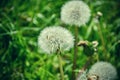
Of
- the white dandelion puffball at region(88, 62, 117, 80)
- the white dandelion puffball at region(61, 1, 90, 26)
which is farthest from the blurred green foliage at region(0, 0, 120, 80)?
the white dandelion puffball at region(88, 62, 117, 80)

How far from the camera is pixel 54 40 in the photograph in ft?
7.60

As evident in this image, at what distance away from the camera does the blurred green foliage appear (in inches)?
116

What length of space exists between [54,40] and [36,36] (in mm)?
1193

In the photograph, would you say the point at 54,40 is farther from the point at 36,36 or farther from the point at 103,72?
the point at 36,36

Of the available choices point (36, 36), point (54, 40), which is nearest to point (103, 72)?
point (54, 40)

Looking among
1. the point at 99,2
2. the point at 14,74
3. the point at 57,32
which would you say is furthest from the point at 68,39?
the point at 99,2

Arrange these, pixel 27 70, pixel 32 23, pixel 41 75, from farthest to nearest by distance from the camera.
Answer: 1. pixel 32 23
2. pixel 27 70
3. pixel 41 75

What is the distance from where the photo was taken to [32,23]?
11.8 feet

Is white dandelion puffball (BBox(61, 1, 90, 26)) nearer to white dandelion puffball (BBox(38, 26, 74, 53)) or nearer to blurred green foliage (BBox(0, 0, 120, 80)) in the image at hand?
blurred green foliage (BBox(0, 0, 120, 80))

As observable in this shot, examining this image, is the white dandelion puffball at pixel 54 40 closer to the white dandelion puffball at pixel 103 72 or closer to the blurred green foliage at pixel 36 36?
the white dandelion puffball at pixel 103 72

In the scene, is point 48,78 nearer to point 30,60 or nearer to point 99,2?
point 30,60

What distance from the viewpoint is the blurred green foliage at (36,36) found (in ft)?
9.64

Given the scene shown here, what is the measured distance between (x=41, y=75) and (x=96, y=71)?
0.54m

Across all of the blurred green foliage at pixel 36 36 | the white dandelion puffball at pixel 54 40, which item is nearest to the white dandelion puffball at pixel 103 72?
the white dandelion puffball at pixel 54 40
